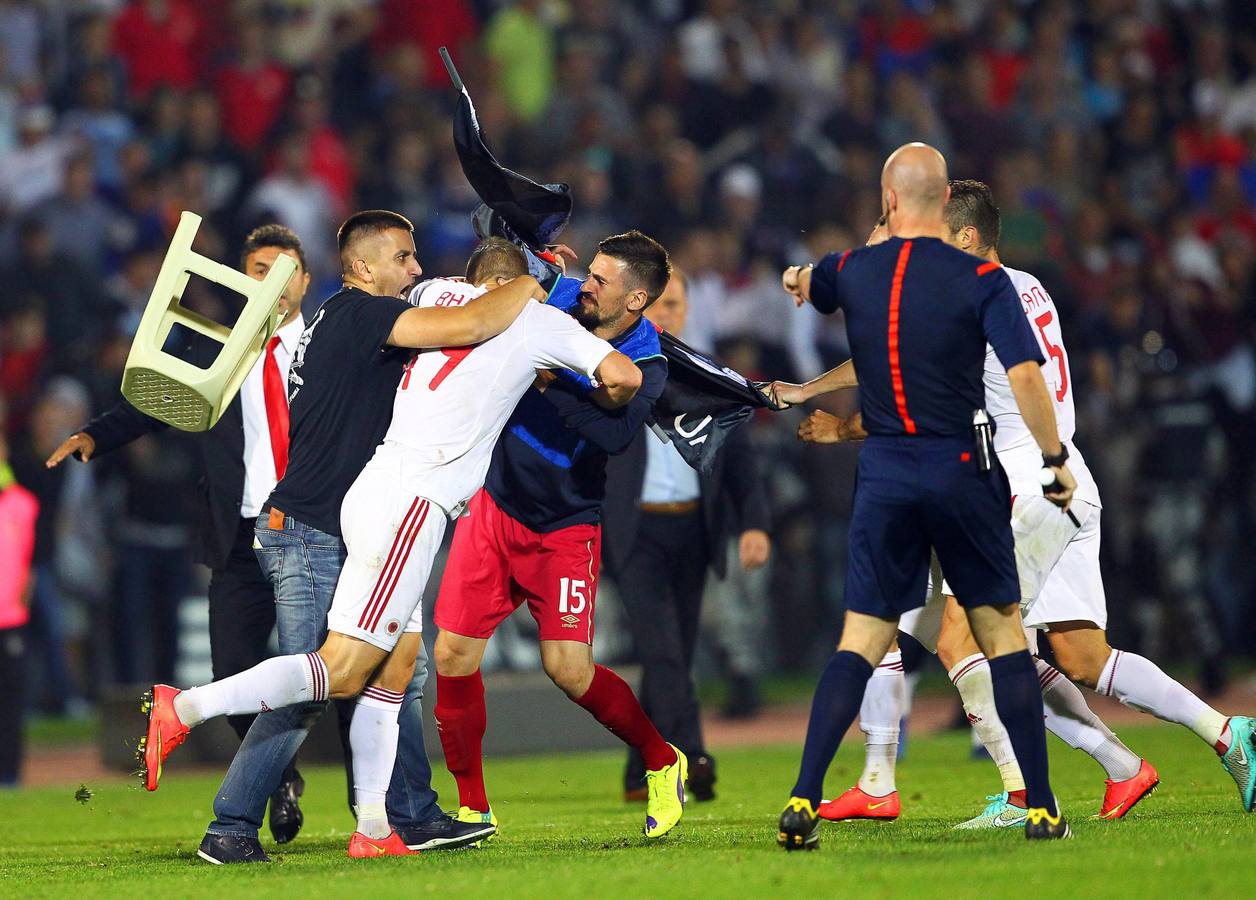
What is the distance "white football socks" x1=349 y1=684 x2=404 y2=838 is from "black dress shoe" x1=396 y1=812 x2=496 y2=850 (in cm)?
26

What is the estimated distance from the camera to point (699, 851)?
6.44 meters

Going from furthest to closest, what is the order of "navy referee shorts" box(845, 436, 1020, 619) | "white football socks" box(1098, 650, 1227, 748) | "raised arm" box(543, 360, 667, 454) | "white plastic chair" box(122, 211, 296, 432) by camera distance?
1. "white football socks" box(1098, 650, 1227, 748)
2. "raised arm" box(543, 360, 667, 454)
3. "white plastic chair" box(122, 211, 296, 432)
4. "navy referee shorts" box(845, 436, 1020, 619)

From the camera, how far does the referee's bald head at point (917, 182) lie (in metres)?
6.11

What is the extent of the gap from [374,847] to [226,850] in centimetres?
53

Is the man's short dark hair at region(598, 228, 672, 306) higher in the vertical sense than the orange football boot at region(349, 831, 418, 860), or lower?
higher

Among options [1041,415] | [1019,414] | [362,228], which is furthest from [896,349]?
[362,228]

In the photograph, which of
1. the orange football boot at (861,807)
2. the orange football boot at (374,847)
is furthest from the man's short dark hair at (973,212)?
the orange football boot at (374,847)

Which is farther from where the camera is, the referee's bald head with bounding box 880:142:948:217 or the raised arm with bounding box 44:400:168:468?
the raised arm with bounding box 44:400:168:468

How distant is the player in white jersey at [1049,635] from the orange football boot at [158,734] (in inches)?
101

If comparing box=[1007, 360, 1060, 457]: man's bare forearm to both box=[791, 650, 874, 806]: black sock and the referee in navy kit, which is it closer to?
the referee in navy kit

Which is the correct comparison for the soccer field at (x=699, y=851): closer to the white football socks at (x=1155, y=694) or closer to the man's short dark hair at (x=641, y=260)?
the white football socks at (x=1155, y=694)

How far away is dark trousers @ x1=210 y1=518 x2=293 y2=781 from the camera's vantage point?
7773 mm

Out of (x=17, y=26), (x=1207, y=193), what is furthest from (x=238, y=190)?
(x=1207, y=193)

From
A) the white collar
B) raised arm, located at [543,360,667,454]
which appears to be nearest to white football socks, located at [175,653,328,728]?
raised arm, located at [543,360,667,454]
